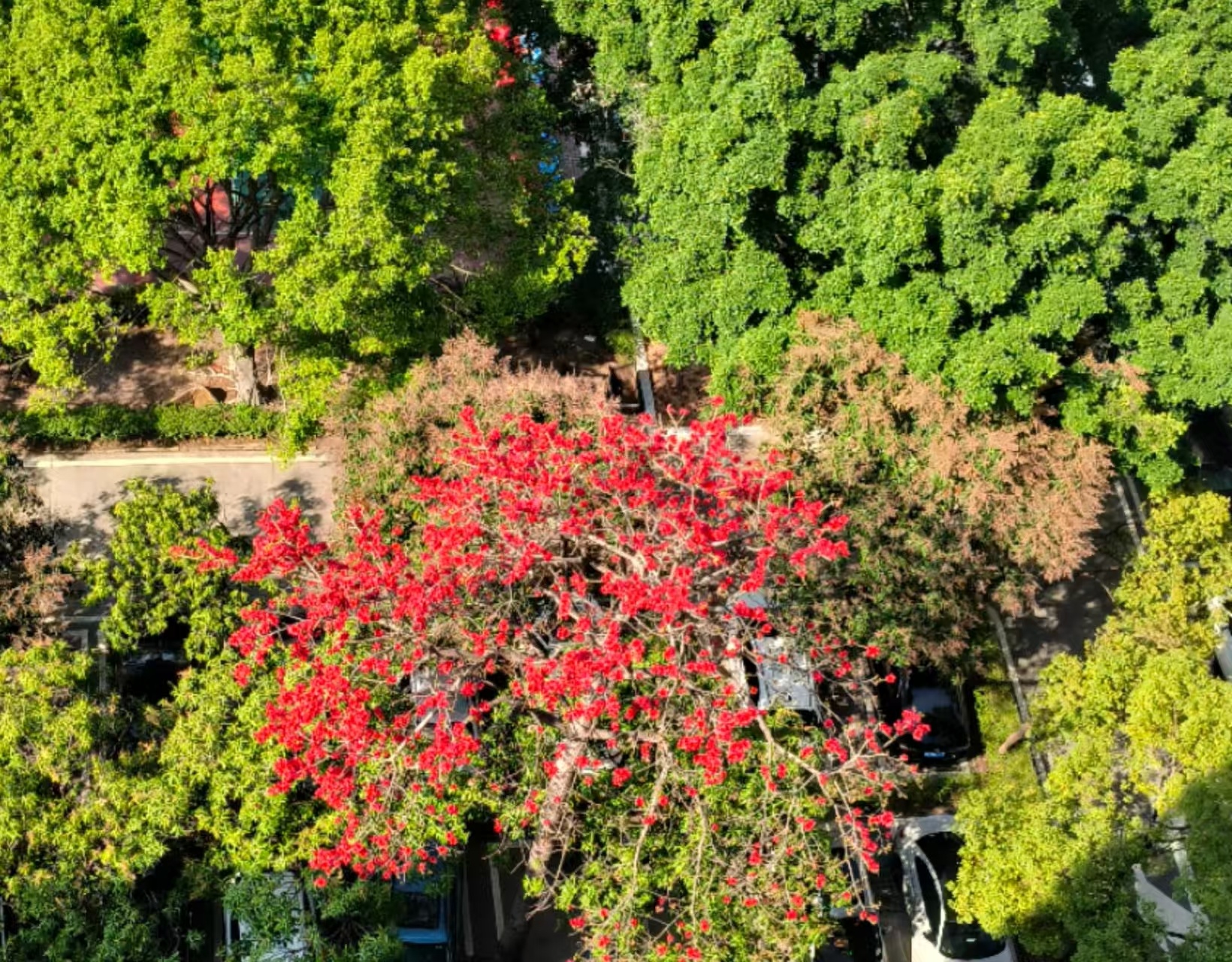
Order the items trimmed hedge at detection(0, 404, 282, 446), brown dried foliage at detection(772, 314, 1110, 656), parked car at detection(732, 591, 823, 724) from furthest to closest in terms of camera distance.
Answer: trimmed hedge at detection(0, 404, 282, 446) → brown dried foliage at detection(772, 314, 1110, 656) → parked car at detection(732, 591, 823, 724)

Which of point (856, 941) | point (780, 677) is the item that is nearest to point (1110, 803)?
point (856, 941)

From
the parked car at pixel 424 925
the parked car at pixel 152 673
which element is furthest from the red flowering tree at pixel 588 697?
the parked car at pixel 152 673

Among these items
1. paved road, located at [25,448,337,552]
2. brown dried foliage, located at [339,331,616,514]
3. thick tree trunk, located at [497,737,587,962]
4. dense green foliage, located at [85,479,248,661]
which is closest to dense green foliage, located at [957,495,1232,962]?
thick tree trunk, located at [497,737,587,962]

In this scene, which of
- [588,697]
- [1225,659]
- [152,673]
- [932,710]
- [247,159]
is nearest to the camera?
[588,697]

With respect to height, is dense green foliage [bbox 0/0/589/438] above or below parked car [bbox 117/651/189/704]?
above

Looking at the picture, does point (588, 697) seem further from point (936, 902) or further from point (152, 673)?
point (152, 673)

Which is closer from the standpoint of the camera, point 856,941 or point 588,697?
point 588,697

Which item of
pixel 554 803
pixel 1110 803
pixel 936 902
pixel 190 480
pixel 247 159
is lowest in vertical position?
pixel 936 902

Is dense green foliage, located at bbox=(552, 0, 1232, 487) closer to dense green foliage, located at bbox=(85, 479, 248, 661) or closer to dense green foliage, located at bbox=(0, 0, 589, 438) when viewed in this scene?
dense green foliage, located at bbox=(0, 0, 589, 438)
